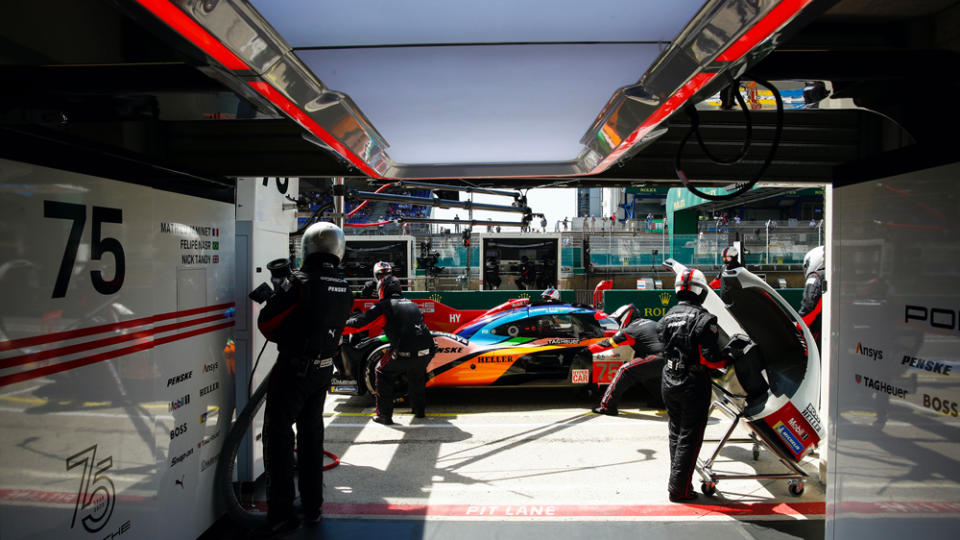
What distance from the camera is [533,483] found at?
4715 mm

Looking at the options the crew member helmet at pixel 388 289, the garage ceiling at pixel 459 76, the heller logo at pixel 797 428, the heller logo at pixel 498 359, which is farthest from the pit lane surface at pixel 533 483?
the garage ceiling at pixel 459 76

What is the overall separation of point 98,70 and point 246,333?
2528mm

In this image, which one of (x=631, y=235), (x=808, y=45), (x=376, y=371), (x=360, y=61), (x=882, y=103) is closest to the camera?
(x=360, y=61)

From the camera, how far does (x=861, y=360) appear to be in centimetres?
272

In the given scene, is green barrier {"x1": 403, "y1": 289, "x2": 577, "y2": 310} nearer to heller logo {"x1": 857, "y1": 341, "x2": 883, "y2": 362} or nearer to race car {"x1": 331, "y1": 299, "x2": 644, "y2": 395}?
race car {"x1": 331, "y1": 299, "x2": 644, "y2": 395}

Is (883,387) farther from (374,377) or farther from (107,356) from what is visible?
(374,377)

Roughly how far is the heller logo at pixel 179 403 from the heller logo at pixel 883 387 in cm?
418

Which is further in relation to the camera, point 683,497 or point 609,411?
point 609,411

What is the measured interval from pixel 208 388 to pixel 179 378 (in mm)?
407

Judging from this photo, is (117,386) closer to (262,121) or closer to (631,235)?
(262,121)

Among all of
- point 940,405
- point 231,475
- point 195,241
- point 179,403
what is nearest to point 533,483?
point 231,475

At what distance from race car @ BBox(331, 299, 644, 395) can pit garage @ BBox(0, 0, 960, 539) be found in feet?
6.16

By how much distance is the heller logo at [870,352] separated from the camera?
2568 mm

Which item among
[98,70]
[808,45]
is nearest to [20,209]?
[98,70]
